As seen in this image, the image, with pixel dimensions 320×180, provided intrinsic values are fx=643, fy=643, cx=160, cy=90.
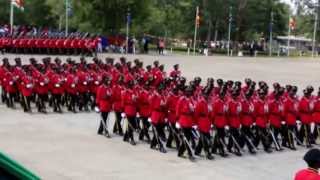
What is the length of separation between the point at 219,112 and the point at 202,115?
67 centimetres

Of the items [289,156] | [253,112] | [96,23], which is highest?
[96,23]

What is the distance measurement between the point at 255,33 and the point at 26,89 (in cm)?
5995

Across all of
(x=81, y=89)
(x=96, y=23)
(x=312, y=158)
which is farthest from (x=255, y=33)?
(x=312, y=158)

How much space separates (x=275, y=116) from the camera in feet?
55.3

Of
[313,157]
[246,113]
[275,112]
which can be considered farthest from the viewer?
[275,112]

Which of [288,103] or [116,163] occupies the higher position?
[288,103]

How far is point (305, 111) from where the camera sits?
1741 centimetres

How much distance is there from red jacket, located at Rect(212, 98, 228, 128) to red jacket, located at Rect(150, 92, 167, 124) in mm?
1222

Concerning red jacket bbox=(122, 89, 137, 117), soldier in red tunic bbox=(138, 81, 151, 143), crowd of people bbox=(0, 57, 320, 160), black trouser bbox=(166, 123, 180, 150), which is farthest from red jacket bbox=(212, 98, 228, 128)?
red jacket bbox=(122, 89, 137, 117)

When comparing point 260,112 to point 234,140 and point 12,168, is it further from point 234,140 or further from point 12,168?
point 12,168

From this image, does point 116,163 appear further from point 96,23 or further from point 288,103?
point 96,23

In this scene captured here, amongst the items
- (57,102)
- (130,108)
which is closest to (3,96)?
(57,102)

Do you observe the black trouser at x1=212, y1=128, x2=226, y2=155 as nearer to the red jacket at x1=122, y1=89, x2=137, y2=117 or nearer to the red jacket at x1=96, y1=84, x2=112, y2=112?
the red jacket at x1=122, y1=89, x2=137, y2=117

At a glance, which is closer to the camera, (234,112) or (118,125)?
(234,112)
